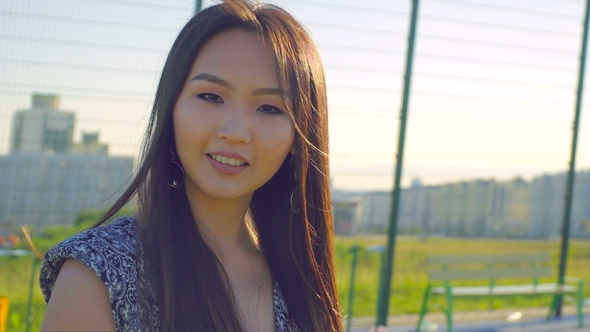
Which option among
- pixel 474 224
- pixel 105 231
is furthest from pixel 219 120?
pixel 474 224

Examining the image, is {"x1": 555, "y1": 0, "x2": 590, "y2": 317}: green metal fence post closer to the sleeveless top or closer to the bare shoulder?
the sleeveless top

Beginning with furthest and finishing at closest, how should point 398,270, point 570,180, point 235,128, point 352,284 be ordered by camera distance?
1. point 570,180
2. point 398,270
3. point 352,284
4. point 235,128

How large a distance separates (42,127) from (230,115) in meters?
2.96

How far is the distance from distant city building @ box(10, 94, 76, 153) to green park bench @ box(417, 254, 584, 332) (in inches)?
108

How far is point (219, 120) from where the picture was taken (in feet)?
4.89

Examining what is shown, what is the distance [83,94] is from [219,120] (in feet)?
9.33

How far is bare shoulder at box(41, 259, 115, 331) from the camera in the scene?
124cm

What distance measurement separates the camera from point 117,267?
4.31 feet

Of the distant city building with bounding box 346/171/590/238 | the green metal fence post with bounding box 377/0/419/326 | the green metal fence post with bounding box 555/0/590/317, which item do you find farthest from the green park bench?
the green metal fence post with bounding box 377/0/419/326

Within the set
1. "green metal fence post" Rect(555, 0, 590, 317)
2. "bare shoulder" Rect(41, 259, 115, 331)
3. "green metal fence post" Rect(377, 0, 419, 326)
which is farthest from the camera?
"green metal fence post" Rect(555, 0, 590, 317)

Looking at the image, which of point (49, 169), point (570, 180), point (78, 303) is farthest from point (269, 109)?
point (570, 180)

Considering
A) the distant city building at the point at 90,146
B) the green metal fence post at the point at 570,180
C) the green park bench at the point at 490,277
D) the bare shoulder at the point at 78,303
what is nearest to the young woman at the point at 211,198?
the bare shoulder at the point at 78,303

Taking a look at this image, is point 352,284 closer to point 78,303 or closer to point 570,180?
point 570,180

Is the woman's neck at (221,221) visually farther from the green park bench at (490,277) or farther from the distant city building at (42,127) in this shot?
the green park bench at (490,277)
